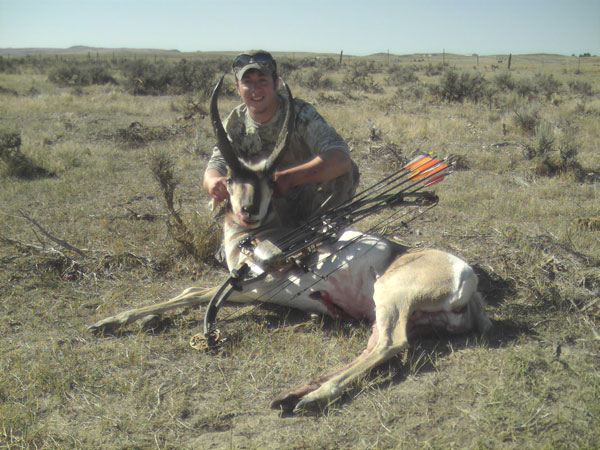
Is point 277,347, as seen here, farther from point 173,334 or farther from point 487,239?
point 487,239

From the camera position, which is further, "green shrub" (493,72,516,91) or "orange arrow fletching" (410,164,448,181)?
"green shrub" (493,72,516,91)

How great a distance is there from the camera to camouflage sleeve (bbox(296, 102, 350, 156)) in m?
5.00

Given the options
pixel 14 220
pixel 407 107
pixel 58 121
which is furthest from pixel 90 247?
pixel 407 107

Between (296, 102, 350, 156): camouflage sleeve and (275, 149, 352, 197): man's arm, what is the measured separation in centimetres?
19

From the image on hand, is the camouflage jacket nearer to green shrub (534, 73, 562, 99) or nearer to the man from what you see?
the man

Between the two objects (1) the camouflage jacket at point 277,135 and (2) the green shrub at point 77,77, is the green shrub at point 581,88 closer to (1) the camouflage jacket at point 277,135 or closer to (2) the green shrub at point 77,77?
(1) the camouflage jacket at point 277,135

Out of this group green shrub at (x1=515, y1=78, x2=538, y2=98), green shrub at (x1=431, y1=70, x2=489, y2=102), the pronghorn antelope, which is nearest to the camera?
the pronghorn antelope

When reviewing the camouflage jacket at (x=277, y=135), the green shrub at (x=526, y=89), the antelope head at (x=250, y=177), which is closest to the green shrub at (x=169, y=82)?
the green shrub at (x=526, y=89)

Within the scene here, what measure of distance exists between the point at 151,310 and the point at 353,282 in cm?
183

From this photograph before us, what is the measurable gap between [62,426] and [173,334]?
1332 mm

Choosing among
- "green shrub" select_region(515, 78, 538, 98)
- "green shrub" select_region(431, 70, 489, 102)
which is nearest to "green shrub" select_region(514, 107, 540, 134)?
"green shrub" select_region(431, 70, 489, 102)

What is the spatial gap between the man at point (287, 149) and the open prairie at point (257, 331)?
39.7 inches

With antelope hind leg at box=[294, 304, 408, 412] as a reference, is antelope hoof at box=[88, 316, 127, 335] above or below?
below

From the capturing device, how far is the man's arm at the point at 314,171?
14.5ft
